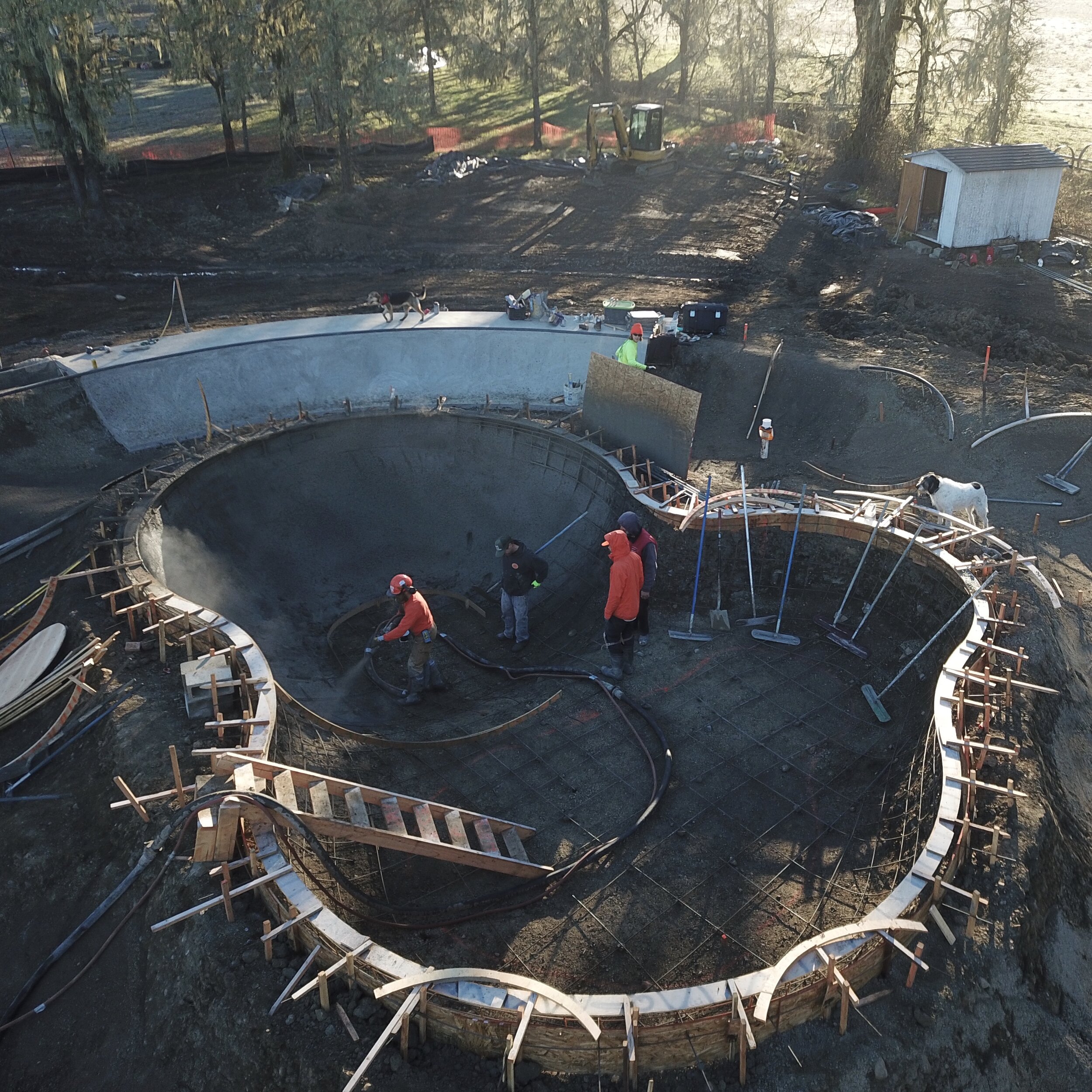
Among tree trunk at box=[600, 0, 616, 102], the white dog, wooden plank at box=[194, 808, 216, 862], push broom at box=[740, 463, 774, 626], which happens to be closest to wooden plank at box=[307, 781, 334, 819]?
wooden plank at box=[194, 808, 216, 862]

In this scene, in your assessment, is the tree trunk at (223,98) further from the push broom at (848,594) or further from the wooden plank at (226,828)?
the wooden plank at (226,828)

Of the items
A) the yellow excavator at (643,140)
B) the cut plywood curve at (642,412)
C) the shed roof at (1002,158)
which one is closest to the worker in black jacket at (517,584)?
A: the cut plywood curve at (642,412)

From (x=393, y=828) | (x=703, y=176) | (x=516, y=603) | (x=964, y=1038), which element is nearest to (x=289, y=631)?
(x=516, y=603)

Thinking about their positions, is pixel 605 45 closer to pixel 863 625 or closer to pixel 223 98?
pixel 223 98

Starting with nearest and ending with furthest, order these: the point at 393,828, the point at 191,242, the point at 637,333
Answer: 1. the point at 393,828
2. the point at 637,333
3. the point at 191,242

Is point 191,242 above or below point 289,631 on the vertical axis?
above

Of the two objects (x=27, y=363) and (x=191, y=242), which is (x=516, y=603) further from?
(x=191, y=242)
